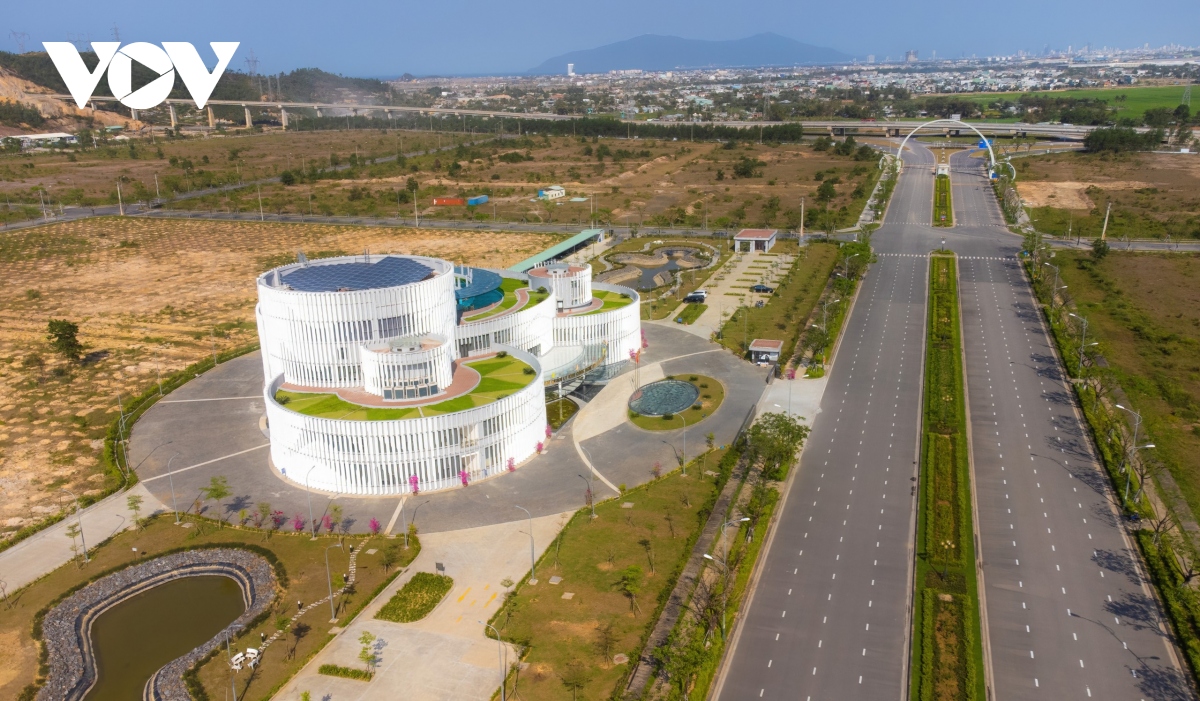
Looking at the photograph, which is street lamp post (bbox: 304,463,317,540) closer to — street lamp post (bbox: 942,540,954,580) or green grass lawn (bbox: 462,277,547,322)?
green grass lawn (bbox: 462,277,547,322)

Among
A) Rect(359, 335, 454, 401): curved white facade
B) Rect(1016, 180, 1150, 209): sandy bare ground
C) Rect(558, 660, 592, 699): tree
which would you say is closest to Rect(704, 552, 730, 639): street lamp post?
Rect(558, 660, 592, 699): tree

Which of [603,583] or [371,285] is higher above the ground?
[371,285]

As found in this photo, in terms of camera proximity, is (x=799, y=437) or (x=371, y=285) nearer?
(x=799, y=437)

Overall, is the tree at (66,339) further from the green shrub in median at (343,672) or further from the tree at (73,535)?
the green shrub in median at (343,672)

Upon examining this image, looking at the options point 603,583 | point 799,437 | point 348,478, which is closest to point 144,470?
point 348,478

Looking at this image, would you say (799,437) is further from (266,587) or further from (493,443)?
(266,587)

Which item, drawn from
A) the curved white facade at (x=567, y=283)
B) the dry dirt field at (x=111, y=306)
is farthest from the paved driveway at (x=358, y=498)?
the curved white facade at (x=567, y=283)

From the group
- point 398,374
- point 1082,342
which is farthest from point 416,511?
point 1082,342
